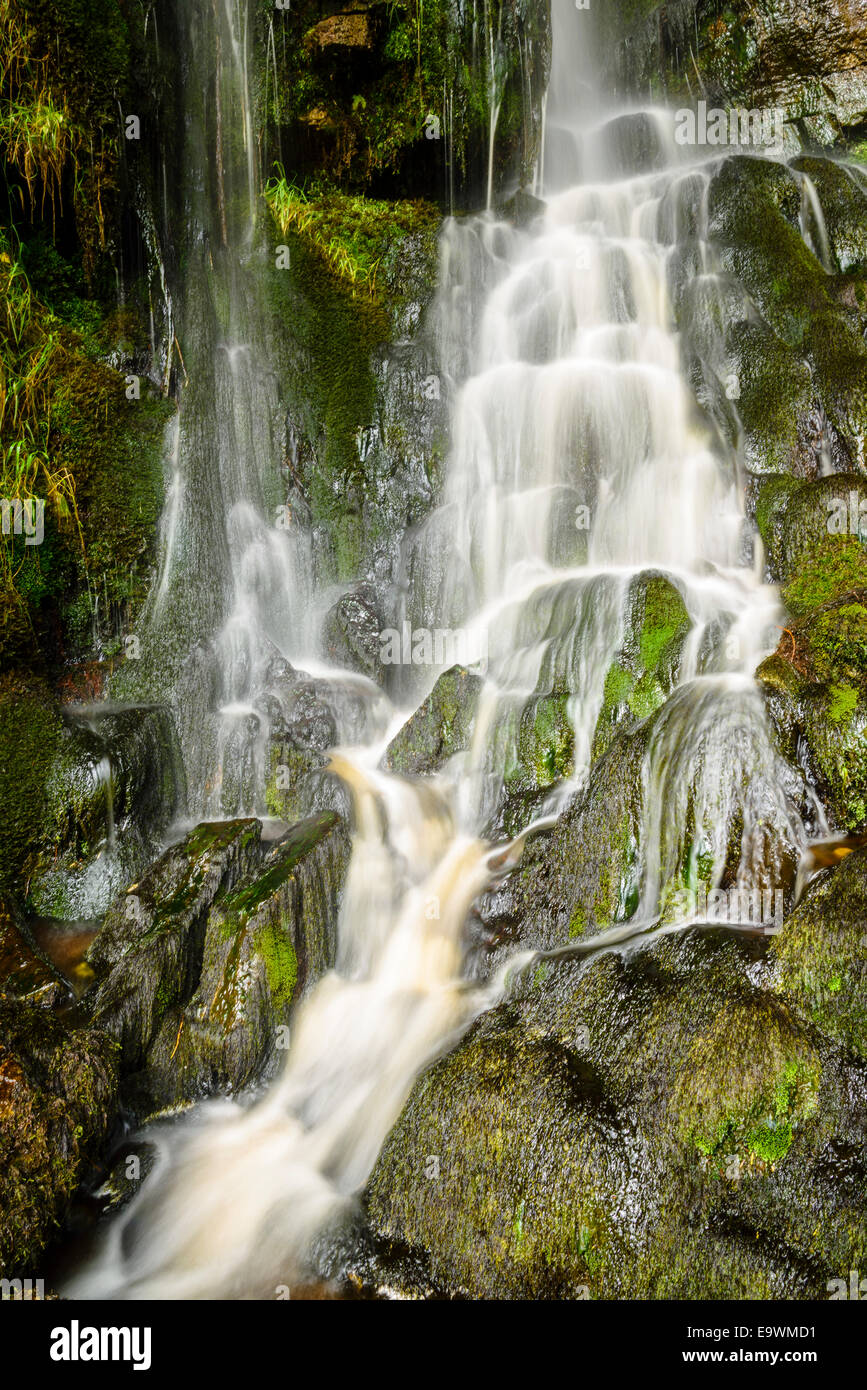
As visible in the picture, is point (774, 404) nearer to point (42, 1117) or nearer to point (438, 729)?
point (438, 729)

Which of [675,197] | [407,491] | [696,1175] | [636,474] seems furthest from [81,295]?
[696,1175]

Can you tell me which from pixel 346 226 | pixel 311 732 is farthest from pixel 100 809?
pixel 346 226

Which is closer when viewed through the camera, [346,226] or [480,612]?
[480,612]

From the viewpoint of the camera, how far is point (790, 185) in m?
11.2

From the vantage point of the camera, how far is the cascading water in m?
4.83

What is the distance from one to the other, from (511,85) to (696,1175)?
13615 mm

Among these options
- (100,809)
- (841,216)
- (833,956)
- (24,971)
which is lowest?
(24,971)

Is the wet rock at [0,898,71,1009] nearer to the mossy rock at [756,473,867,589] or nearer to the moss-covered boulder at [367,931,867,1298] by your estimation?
the moss-covered boulder at [367,931,867,1298]

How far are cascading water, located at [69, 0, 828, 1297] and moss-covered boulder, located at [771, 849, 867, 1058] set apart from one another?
0.75 m

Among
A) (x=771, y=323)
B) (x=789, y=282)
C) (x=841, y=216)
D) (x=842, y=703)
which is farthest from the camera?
(x=841, y=216)

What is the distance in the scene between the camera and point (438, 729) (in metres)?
7.92

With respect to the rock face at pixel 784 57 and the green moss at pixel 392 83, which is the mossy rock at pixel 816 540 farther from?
the rock face at pixel 784 57

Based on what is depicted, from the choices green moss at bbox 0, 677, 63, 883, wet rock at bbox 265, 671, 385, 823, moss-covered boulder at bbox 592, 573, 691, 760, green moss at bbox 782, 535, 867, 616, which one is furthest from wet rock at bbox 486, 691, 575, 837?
green moss at bbox 0, 677, 63, 883

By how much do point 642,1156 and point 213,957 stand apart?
3106 millimetres
